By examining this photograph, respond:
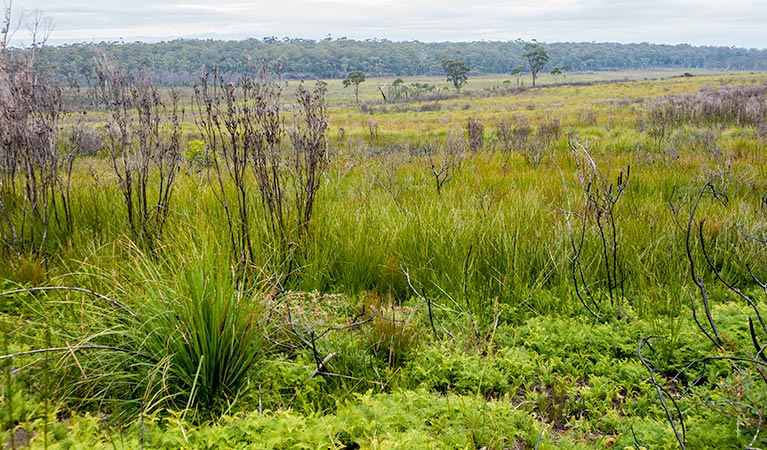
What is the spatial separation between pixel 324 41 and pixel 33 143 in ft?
643

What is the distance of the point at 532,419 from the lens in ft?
9.04

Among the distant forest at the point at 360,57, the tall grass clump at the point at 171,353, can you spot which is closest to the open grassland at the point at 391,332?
the tall grass clump at the point at 171,353

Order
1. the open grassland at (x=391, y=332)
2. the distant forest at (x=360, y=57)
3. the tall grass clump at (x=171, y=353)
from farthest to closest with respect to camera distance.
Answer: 1. the distant forest at (x=360, y=57)
2. the tall grass clump at (x=171, y=353)
3. the open grassland at (x=391, y=332)

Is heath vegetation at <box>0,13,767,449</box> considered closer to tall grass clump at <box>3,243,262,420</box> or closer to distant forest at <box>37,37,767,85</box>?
tall grass clump at <box>3,243,262,420</box>

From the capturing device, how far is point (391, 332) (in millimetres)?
3434

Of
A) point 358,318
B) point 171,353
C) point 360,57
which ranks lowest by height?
point 358,318

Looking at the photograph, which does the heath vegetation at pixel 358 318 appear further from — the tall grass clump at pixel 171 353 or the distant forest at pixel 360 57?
the distant forest at pixel 360 57

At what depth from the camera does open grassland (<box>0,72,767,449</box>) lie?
2602mm

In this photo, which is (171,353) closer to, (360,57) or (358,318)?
(358,318)

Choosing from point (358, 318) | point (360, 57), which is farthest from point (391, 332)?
point (360, 57)

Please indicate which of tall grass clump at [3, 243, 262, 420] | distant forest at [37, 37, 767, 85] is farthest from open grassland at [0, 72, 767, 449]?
distant forest at [37, 37, 767, 85]

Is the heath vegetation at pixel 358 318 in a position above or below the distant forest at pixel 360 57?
below

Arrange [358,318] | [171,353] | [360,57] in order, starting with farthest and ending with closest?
1. [360,57]
2. [358,318]
3. [171,353]

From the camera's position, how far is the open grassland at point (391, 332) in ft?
8.54
